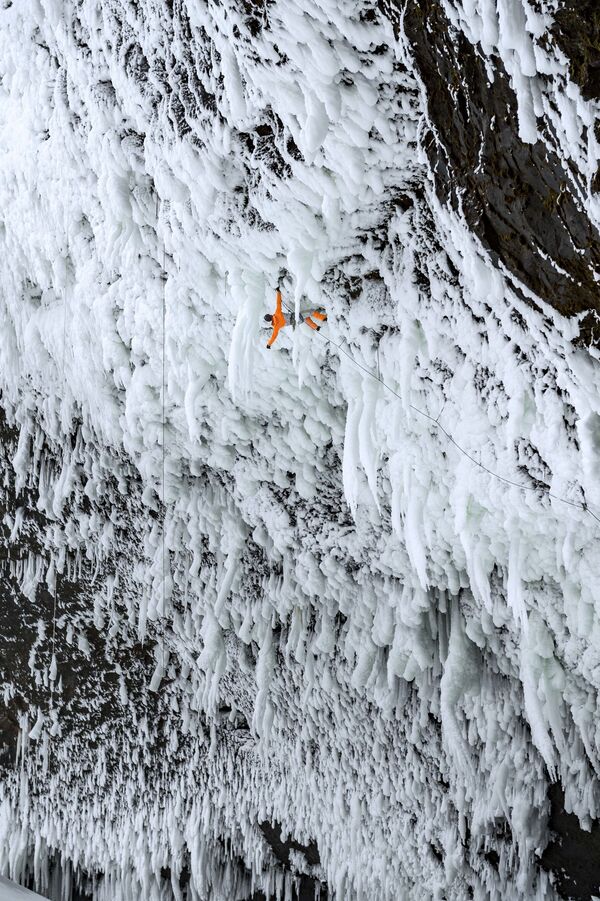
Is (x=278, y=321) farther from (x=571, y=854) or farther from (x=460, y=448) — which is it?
(x=571, y=854)

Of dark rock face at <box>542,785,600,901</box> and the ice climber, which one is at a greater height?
the ice climber

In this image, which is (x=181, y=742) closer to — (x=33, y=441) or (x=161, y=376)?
(x=33, y=441)

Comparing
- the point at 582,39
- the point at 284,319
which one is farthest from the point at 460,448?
the point at 582,39

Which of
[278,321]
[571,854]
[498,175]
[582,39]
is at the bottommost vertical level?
[571,854]

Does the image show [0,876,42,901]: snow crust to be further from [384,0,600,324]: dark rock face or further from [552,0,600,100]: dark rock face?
[552,0,600,100]: dark rock face

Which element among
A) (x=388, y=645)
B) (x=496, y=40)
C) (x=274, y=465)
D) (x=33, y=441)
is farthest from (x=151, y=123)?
(x=388, y=645)

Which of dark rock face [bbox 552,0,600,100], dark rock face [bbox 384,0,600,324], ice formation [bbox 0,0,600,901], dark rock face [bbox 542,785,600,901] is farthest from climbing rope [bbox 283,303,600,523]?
dark rock face [bbox 542,785,600,901]

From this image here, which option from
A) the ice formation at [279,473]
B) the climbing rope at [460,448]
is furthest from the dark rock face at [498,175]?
the climbing rope at [460,448]
